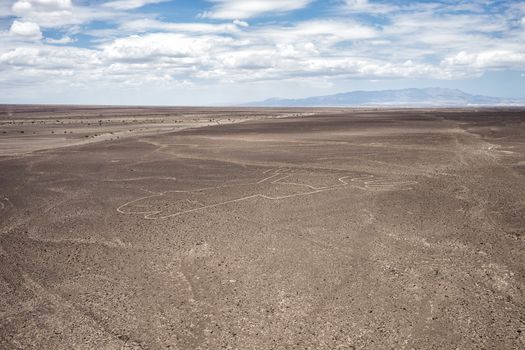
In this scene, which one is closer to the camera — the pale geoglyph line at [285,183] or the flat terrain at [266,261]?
the flat terrain at [266,261]

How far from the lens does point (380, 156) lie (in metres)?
23.1

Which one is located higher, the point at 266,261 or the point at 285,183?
the point at 285,183

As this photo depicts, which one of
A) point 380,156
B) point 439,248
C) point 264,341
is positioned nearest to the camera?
point 264,341

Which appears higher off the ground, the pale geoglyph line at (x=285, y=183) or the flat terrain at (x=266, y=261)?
the pale geoglyph line at (x=285, y=183)

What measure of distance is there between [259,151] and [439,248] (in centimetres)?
1805

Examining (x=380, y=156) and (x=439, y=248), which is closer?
(x=439, y=248)

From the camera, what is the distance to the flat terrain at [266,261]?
19.7 ft

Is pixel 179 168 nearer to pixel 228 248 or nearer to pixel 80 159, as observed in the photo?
pixel 80 159

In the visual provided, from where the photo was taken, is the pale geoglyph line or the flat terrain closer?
the flat terrain

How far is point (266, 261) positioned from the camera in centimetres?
850

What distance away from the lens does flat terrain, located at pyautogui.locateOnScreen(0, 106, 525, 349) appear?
19.7 feet

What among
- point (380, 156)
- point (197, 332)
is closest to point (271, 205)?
point (197, 332)

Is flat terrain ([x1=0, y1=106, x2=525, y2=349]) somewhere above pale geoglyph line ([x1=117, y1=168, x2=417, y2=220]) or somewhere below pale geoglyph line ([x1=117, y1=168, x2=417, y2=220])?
below

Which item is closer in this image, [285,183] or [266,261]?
[266,261]
